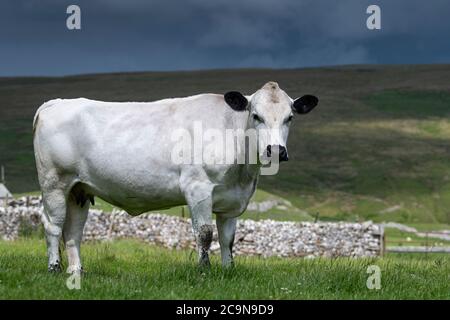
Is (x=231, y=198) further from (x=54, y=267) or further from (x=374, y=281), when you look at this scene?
(x=54, y=267)

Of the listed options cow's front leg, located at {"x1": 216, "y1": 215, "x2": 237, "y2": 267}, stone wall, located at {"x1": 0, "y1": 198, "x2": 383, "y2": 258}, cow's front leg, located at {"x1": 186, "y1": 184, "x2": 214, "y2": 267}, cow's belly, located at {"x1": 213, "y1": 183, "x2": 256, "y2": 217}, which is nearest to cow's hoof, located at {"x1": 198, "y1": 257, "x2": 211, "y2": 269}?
cow's front leg, located at {"x1": 186, "y1": 184, "x2": 214, "y2": 267}

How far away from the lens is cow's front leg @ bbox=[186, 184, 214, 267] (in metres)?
9.84

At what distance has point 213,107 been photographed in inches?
412

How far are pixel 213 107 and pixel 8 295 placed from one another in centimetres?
392

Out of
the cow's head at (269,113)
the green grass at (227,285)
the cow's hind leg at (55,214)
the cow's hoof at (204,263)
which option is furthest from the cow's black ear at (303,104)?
the cow's hind leg at (55,214)

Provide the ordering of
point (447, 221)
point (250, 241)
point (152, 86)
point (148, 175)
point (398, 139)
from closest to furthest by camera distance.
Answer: point (148, 175) → point (250, 241) → point (447, 221) → point (398, 139) → point (152, 86)

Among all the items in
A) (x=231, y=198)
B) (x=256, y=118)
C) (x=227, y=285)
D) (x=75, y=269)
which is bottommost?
(x=227, y=285)

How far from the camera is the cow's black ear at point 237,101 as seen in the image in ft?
33.2

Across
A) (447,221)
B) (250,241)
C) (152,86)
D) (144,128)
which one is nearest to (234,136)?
(144,128)

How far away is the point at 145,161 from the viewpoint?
1020 centimetres

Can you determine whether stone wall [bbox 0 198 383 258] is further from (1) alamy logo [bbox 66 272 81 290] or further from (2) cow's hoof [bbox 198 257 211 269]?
(1) alamy logo [bbox 66 272 81 290]

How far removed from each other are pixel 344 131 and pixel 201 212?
77.1 metres

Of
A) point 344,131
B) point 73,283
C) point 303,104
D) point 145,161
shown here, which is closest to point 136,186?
point 145,161
